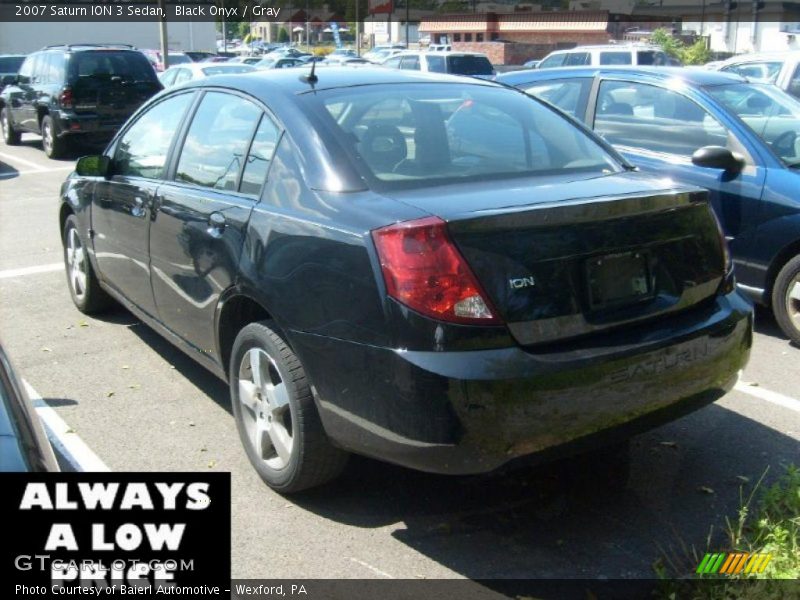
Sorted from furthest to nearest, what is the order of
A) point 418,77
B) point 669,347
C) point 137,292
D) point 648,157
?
point 648,157 → point 137,292 → point 418,77 → point 669,347

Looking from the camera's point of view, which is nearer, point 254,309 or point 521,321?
point 521,321

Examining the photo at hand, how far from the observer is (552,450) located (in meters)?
3.25

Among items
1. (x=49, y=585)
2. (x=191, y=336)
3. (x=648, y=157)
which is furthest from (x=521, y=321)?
(x=648, y=157)

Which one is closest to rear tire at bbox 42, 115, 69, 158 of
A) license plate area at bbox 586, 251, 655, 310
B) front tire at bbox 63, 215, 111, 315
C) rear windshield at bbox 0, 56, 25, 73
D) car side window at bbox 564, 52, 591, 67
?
front tire at bbox 63, 215, 111, 315

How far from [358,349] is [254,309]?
944 millimetres

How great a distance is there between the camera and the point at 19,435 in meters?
2.12

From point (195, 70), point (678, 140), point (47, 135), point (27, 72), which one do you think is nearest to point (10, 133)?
point (27, 72)

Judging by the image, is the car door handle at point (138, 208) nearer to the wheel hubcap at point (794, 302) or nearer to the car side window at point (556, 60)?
the wheel hubcap at point (794, 302)

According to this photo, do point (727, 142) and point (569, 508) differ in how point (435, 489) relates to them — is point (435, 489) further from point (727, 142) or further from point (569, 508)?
point (727, 142)

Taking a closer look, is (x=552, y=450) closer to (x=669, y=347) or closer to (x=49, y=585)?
(x=669, y=347)

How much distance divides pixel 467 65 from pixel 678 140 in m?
19.7

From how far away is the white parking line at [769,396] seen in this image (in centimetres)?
493

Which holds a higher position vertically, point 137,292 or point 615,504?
point 137,292

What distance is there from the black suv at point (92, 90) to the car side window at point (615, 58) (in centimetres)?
1268
